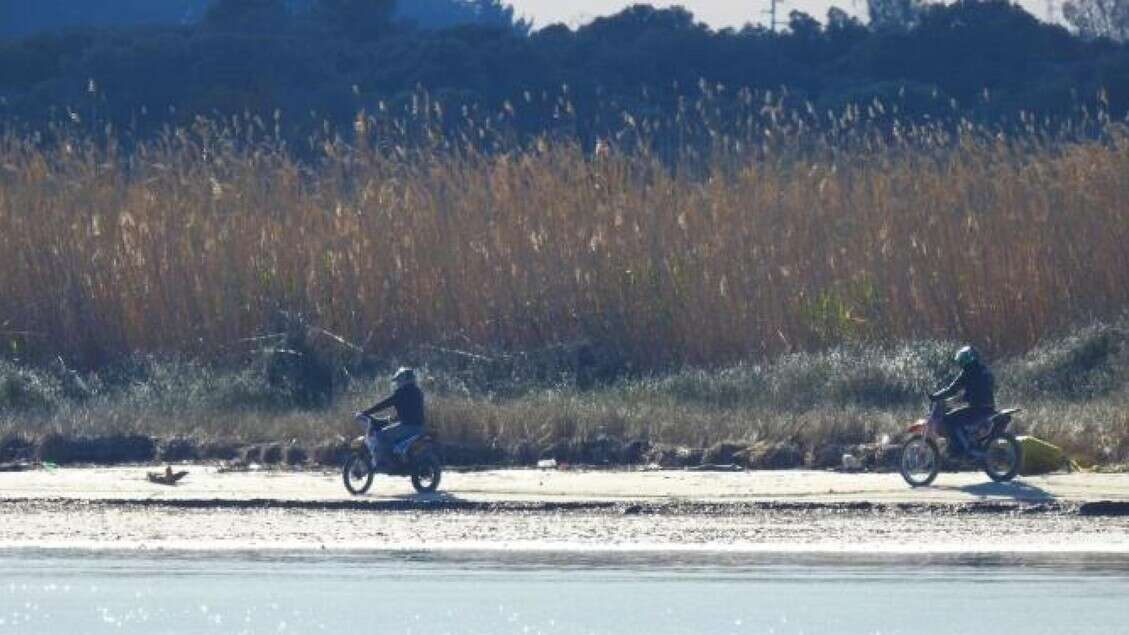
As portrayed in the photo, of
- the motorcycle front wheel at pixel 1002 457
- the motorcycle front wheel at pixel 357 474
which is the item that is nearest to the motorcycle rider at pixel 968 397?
the motorcycle front wheel at pixel 1002 457

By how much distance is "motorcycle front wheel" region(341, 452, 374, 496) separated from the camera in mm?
16406

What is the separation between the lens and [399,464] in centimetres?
1627

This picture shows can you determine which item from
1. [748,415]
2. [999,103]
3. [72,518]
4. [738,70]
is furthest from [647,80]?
[72,518]

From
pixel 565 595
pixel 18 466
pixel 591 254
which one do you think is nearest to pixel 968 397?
pixel 565 595

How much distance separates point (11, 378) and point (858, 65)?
34.0 meters

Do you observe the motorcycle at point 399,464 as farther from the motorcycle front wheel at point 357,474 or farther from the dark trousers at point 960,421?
the dark trousers at point 960,421

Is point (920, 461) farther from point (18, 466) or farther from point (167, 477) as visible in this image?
point (18, 466)

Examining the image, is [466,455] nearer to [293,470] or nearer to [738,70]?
[293,470]

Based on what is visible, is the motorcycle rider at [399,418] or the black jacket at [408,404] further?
the black jacket at [408,404]

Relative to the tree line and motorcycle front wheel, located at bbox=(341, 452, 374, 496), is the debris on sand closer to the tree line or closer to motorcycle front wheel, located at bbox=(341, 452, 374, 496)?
motorcycle front wheel, located at bbox=(341, 452, 374, 496)

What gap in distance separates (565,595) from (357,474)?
4.73 meters

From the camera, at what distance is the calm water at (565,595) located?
11305 mm

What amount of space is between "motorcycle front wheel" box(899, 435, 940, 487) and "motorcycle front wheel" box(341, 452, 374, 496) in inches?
157

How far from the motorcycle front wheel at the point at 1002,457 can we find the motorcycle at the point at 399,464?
4100mm
